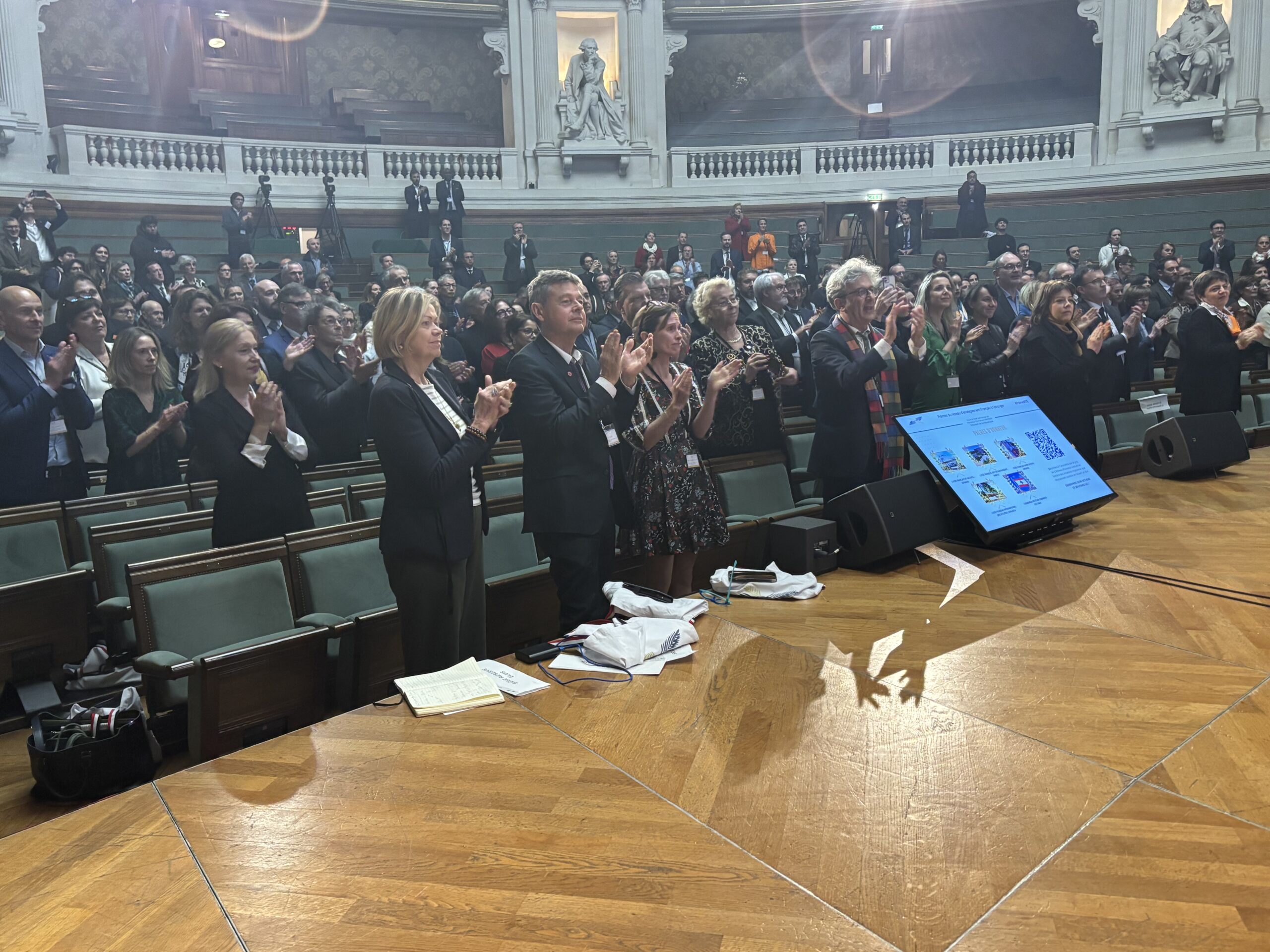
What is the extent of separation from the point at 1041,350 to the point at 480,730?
9.63ft

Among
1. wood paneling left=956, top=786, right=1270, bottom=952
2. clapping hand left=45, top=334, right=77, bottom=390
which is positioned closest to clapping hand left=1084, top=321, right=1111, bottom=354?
wood paneling left=956, top=786, right=1270, bottom=952

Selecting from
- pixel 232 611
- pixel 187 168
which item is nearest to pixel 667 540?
pixel 232 611

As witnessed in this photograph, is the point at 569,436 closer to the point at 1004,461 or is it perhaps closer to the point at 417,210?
the point at 1004,461

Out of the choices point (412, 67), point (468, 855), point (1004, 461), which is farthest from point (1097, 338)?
point (412, 67)

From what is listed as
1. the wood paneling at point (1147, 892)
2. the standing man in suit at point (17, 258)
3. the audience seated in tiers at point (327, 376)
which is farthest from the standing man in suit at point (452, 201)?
the wood paneling at point (1147, 892)

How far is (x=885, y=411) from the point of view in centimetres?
360

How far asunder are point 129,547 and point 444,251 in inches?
283

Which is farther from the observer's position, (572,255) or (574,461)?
(572,255)

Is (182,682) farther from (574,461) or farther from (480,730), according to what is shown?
(480,730)

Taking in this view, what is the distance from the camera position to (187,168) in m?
10.9

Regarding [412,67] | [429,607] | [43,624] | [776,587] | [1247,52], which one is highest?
[412,67]

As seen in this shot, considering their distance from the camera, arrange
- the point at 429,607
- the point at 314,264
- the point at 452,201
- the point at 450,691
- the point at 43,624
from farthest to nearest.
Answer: the point at 452,201
the point at 314,264
the point at 43,624
the point at 429,607
the point at 450,691

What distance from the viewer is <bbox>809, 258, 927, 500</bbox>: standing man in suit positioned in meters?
3.40

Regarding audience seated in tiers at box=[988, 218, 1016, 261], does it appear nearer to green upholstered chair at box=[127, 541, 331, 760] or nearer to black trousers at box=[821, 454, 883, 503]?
black trousers at box=[821, 454, 883, 503]
